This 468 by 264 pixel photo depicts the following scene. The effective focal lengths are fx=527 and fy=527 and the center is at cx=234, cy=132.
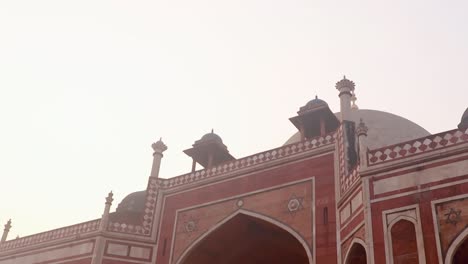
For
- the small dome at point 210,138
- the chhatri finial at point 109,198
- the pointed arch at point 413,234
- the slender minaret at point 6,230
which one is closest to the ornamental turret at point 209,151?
the small dome at point 210,138

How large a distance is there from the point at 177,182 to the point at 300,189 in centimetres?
400

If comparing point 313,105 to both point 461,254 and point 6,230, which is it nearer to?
point 461,254

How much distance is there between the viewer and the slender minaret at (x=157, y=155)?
1497 centimetres

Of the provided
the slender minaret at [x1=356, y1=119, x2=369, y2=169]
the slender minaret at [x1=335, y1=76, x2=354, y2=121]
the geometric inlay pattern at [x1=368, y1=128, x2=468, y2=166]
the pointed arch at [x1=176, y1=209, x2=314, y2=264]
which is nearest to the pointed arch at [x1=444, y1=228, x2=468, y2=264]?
the geometric inlay pattern at [x1=368, y1=128, x2=468, y2=166]

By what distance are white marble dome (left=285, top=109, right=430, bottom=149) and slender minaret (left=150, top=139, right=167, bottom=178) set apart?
4042mm

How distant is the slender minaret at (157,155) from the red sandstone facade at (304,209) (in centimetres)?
5

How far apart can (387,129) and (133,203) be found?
8473 millimetres

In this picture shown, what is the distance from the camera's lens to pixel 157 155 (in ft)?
50.3

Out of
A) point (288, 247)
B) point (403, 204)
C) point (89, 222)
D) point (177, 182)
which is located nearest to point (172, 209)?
point (177, 182)

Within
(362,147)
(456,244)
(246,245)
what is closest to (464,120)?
(362,147)

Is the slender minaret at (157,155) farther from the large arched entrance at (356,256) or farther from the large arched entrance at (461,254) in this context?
the large arched entrance at (461,254)

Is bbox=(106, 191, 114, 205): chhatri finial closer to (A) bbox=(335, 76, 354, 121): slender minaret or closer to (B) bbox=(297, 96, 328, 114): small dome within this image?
(B) bbox=(297, 96, 328, 114): small dome

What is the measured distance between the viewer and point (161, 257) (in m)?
13.5

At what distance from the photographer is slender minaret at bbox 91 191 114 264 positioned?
43.2 ft
